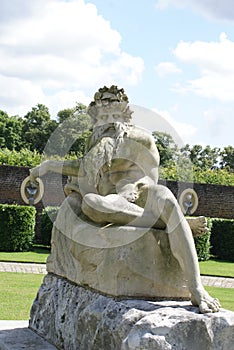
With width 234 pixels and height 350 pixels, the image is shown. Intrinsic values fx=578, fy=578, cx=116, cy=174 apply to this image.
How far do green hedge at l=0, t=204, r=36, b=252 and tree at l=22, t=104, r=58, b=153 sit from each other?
81.7 ft

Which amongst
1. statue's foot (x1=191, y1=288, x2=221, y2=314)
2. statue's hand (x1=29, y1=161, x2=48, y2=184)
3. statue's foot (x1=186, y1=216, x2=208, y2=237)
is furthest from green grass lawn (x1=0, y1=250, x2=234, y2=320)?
statue's foot (x1=191, y1=288, x2=221, y2=314)

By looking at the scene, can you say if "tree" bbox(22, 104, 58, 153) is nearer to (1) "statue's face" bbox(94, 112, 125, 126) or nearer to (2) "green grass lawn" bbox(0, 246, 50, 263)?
(2) "green grass lawn" bbox(0, 246, 50, 263)

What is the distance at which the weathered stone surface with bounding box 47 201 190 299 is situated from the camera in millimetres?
3441

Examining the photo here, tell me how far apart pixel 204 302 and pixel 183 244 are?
358 millimetres

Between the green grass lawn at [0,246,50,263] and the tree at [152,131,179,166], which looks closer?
the tree at [152,131,179,166]

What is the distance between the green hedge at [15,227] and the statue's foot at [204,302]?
10.8 m

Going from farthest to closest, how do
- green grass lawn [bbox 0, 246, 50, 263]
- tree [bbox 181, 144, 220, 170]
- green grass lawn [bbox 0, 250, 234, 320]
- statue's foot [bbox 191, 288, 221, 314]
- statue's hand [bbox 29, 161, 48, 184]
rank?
tree [bbox 181, 144, 220, 170] < green grass lawn [bbox 0, 246, 50, 263] < green grass lawn [bbox 0, 250, 234, 320] < statue's hand [bbox 29, 161, 48, 184] < statue's foot [bbox 191, 288, 221, 314]

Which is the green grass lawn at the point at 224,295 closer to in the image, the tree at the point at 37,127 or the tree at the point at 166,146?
the tree at the point at 166,146

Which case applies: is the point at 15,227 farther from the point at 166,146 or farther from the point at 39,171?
the point at 166,146

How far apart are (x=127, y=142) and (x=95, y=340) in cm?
131

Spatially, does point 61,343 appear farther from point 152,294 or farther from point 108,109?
point 108,109

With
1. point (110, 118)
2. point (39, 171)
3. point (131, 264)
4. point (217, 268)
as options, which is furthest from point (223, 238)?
point (131, 264)

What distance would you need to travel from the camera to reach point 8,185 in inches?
659

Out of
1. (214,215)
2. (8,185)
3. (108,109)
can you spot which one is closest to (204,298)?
(108,109)
